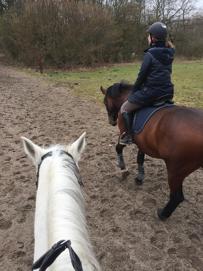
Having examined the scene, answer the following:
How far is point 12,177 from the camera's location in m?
5.59

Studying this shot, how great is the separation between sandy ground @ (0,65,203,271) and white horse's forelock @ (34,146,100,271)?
173 centimetres

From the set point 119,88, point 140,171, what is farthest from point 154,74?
point 140,171

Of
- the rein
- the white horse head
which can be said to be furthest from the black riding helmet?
the rein

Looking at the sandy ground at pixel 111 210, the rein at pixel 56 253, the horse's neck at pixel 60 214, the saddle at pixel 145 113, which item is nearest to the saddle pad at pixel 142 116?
the saddle at pixel 145 113

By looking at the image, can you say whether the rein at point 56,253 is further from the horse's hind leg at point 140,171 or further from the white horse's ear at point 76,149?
the horse's hind leg at point 140,171

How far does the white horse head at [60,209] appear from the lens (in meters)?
1.65

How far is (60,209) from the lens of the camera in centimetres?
182

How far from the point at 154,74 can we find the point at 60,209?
9.70ft

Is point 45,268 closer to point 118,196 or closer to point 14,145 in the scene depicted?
point 118,196

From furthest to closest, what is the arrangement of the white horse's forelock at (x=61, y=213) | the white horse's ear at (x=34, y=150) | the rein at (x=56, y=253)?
1. the white horse's ear at (x=34, y=150)
2. the white horse's forelock at (x=61, y=213)
3. the rein at (x=56, y=253)

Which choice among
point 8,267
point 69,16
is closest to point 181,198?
point 8,267

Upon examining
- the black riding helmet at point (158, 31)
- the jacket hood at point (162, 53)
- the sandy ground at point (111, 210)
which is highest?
the black riding helmet at point (158, 31)

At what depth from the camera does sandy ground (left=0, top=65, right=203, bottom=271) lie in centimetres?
368

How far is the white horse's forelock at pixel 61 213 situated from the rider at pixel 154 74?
7.75 feet
